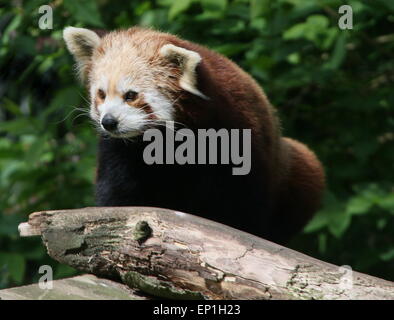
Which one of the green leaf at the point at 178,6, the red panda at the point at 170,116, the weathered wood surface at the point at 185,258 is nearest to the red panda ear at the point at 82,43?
the red panda at the point at 170,116

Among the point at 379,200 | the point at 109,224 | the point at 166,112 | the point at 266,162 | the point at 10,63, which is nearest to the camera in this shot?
the point at 109,224

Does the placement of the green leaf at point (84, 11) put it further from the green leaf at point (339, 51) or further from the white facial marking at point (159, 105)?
the green leaf at point (339, 51)

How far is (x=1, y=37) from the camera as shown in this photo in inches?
195

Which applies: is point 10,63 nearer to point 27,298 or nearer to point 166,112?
point 166,112

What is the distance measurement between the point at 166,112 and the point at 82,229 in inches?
34.1

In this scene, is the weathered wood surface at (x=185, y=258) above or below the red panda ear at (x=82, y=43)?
below

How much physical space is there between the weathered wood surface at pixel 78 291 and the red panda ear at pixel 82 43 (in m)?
1.39

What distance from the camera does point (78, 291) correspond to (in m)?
2.85

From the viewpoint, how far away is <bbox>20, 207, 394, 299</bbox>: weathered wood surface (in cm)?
268

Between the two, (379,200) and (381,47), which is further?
(381,47)

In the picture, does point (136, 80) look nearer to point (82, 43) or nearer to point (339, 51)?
point (82, 43)

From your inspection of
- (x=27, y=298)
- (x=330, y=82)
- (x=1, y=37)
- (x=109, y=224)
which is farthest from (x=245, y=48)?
(x=27, y=298)

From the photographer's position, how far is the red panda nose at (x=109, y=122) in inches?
135

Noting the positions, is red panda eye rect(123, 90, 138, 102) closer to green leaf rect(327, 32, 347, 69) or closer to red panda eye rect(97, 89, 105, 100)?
red panda eye rect(97, 89, 105, 100)
